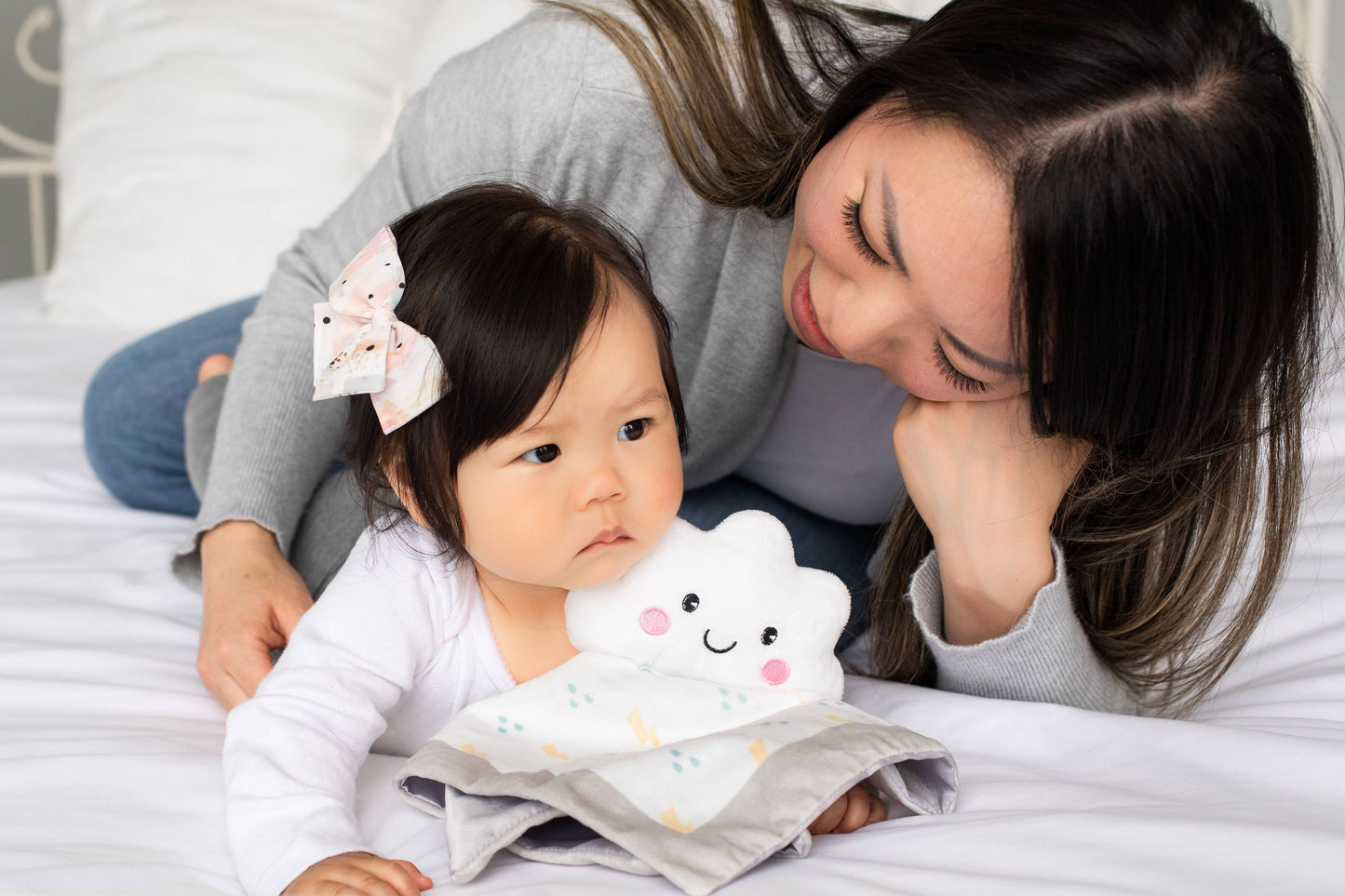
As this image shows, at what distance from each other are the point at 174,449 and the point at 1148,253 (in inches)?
49.7

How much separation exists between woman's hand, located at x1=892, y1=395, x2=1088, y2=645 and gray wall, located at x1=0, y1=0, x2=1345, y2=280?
2826 mm

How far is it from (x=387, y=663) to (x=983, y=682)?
525mm

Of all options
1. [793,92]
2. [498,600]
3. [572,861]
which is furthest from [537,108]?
[572,861]

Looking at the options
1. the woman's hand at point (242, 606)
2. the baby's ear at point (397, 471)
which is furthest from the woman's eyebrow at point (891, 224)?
the woman's hand at point (242, 606)

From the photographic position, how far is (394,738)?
96 centimetres

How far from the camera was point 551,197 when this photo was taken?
3.86 ft

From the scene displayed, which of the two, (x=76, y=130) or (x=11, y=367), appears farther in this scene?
(x=76, y=130)

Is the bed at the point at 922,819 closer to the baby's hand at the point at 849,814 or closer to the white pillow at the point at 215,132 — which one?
the baby's hand at the point at 849,814

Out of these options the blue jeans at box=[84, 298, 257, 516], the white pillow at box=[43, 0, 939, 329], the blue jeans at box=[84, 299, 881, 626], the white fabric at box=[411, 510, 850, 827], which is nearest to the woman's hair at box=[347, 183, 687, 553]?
the white fabric at box=[411, 510, 850, 827]

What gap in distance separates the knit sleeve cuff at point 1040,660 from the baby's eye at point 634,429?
34 cm

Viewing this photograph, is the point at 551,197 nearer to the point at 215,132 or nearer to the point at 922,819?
the point at 922,819

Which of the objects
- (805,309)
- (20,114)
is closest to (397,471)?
(805,309)

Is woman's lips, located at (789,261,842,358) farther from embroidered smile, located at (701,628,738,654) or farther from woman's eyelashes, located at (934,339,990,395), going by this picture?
embroidered smile, located at (701,628,738,654)

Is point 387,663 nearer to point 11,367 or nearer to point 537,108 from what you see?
point 537,108
